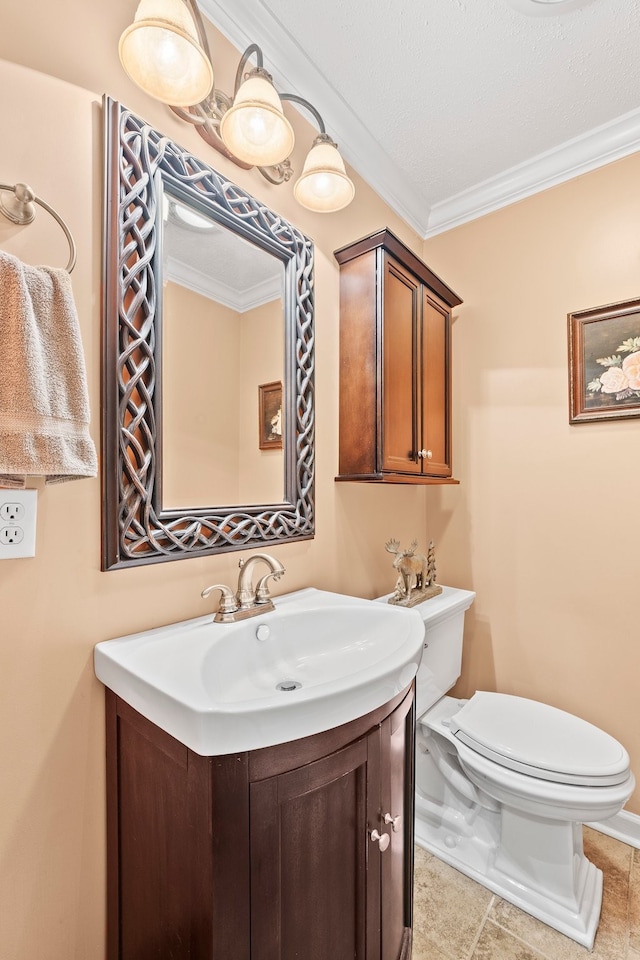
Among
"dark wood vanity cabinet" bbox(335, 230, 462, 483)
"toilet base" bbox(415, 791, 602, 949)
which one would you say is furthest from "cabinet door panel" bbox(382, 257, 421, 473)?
"toilet base" bbox(415, 791, 602, 949)

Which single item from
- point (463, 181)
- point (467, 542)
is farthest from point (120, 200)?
point (467, 542)

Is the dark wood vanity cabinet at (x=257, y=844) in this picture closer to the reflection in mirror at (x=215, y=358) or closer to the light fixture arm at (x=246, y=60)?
the reflection in mirror at (x=215, y=358)

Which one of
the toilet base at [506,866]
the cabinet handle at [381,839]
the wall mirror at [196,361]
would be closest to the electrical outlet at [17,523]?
the wall mirror at [196,361]

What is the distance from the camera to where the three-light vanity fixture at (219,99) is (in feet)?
2.94

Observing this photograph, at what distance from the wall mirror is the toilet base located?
3.76ft

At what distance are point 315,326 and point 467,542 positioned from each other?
117 cm

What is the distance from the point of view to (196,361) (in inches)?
45.1

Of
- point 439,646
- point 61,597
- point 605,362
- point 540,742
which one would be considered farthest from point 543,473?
point 61,597

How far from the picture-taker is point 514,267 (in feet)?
6.21

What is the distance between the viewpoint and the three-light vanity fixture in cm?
90

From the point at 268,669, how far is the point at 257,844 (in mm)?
406

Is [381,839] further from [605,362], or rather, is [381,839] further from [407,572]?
[605,362]

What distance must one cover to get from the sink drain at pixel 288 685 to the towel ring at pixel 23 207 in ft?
3.23

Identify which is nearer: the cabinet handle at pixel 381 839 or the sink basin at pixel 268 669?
the sink basin at pixel 268 669
